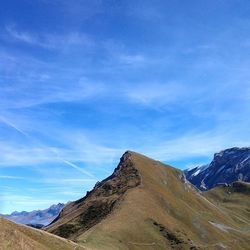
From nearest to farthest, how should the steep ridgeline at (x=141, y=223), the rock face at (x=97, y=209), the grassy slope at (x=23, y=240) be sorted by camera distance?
the grassy slope at (x=23, y=240)
the steep ridgeline at (x=141, y=223)
the rock face at (x=97, y=209)

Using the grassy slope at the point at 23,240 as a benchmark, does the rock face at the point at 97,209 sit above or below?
above

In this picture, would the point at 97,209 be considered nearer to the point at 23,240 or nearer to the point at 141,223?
the point at 141,223

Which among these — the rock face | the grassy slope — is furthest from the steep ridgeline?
the grassy slope

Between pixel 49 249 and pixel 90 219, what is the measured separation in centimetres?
9298

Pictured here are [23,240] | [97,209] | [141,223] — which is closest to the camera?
[23,240]

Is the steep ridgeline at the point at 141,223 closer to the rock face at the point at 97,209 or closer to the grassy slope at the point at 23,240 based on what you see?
the rock face at the point at 97,209

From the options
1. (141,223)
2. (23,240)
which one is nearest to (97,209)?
(141,223)

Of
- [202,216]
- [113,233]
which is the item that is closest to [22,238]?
[113,233]

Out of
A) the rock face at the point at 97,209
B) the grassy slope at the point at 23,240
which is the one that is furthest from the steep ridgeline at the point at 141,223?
the grassy slope at the point at 23,240

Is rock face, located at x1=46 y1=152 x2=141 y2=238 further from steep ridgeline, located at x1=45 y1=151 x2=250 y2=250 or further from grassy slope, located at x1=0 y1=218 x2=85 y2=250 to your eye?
grassy slope, located at x1=0 y1=218 x2=85 y2=250

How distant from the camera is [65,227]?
15750cm

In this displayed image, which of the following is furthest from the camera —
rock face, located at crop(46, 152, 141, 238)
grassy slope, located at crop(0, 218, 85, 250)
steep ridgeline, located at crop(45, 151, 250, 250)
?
rock face, located at crop(46, 152, 141, 238)

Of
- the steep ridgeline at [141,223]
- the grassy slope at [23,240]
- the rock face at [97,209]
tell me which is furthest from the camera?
the rock face at [97,209]

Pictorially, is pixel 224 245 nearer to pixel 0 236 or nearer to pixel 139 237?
pixel 139 237
